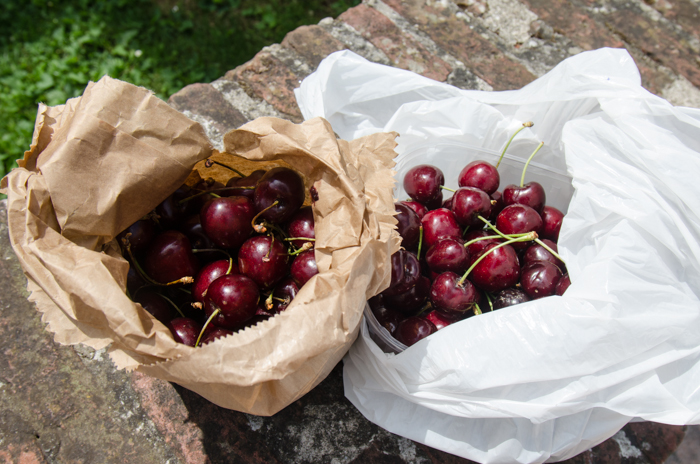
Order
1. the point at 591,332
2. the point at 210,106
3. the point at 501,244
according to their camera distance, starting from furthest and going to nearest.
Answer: the point at 210,106
the point at 501,244
the point at 591,332

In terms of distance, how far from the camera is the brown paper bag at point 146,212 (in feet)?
2.85

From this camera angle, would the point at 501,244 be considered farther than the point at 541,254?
No

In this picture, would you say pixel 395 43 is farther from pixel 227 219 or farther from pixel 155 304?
pixel 155 304

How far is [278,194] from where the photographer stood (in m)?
1.16

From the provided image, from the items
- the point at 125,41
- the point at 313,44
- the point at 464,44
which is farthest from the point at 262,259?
the point at 125,41

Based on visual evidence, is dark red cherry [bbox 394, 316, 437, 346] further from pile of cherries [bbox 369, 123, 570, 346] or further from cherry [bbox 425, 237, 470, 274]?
cherry [bbox 425, 237, 470, 274]

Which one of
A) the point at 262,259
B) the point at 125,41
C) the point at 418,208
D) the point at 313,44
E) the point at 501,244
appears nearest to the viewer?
the point at 262,259

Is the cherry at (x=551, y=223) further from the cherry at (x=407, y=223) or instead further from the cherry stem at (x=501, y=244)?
the cherry at (x=407, y=223)

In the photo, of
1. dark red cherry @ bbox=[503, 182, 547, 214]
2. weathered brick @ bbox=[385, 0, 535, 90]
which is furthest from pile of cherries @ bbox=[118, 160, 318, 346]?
weathered brick @ bbox=[385, 0, 535, 90]

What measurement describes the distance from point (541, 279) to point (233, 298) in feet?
2.77

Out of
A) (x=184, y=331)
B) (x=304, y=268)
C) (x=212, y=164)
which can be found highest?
(x=212, y=164)

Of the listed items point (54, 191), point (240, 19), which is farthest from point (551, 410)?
point (240, 19)

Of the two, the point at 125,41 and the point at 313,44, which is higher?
the point at 313,44

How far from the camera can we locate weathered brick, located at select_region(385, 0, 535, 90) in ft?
6.22
